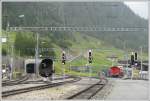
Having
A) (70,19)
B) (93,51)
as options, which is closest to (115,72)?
(93,51)

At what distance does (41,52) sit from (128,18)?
11307mm

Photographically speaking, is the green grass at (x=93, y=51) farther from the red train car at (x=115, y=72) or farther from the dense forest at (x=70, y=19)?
the red train car at (x=115, y=72)

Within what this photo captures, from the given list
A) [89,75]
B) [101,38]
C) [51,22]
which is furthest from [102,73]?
[51,22]

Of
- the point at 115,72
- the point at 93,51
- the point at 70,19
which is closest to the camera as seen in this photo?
the point at 70,19

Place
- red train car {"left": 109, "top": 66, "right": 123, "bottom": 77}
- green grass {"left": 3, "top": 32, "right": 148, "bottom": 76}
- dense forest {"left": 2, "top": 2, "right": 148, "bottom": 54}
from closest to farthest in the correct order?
dense forest {"left": 2, "top": 2, "right": 148, "bottom": 54}, red train car {"left": 109, "top": 66, "right": 123, "bottom": 77}, green grass {"left": 3, "top": 32, "right": 148, "bottom": 76}

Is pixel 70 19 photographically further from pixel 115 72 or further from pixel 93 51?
pixel 115 72

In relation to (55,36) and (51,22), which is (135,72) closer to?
(55,36)

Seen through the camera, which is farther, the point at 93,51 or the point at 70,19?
the point at 93,51

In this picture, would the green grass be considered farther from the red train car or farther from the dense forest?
the red train car

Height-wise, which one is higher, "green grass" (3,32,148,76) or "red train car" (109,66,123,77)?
"green grass" (3,32,148,76)

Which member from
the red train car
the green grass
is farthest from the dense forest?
the red train car

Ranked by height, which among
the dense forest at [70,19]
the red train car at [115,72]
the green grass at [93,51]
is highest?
the dense forest at [70,19]

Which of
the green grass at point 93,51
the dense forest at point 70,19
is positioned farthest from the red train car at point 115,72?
the dense forest at point 70,19

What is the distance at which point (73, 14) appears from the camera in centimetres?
3525
